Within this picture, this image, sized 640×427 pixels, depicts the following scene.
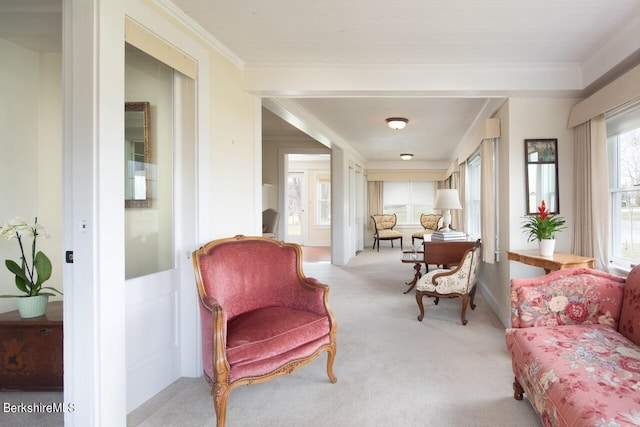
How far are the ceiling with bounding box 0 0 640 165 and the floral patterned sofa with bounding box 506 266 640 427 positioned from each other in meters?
1.59

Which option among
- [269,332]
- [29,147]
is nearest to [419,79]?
[269,332]

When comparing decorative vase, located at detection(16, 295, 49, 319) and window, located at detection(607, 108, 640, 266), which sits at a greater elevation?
window, located at detection(607, 108, 640, 266)

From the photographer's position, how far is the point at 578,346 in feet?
5.78

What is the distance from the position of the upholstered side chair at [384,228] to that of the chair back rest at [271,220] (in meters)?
3.81

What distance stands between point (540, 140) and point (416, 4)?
1.97 m

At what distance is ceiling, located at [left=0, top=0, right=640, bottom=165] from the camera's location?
2127 mm

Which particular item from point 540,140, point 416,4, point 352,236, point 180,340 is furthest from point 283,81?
point 352,236

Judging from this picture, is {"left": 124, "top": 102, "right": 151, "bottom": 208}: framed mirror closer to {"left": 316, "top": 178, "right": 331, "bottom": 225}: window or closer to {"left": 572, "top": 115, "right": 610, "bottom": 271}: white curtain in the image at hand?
{"left": 572, "top": 115, "right": 610, "bottom": 271}: white curtain

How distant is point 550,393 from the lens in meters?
1.52

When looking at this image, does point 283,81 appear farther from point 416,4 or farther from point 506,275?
point 506,275

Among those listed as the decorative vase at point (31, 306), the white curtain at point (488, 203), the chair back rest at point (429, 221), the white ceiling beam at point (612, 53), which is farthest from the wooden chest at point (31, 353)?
the chair back rest at point (429, 221)

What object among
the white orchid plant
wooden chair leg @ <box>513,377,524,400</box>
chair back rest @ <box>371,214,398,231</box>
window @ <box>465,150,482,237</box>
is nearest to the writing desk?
wooden chair leg @ <box>513,377,524,400</box>

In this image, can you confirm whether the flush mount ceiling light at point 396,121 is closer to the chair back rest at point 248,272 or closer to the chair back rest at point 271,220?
the chair back rest at point 271,220

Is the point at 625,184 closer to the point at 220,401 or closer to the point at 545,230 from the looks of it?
the point at 545,230
